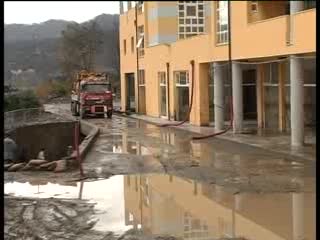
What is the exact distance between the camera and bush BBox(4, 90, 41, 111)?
46306 mm

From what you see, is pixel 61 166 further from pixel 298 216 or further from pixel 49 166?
pixel 298 216

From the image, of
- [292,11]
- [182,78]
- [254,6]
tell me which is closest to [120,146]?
[292,11]

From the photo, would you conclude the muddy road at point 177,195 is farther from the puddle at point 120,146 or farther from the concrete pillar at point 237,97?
the concrete pillar at point 237,97

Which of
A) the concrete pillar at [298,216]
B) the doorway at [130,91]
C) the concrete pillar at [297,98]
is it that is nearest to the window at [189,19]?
the doorway at [130,91]

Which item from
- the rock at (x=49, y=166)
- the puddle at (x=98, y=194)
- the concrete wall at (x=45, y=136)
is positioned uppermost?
the rock at (x=49, y=166)

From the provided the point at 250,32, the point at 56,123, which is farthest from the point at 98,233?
the point at 56,123

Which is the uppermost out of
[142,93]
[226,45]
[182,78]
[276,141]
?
[226,45]

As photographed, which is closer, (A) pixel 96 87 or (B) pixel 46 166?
(B) pixel 46 166

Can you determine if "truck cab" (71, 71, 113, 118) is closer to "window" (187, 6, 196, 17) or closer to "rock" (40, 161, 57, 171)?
"window" (187, 6, 196, 17)

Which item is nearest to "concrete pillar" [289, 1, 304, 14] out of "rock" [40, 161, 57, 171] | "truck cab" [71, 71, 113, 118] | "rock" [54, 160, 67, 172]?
"rock" [54, 160, 67, 172]

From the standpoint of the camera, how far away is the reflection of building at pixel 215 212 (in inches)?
331

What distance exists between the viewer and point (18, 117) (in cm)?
3584

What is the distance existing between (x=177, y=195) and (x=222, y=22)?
14.3 m

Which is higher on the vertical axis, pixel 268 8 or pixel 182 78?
pixel 268 8
